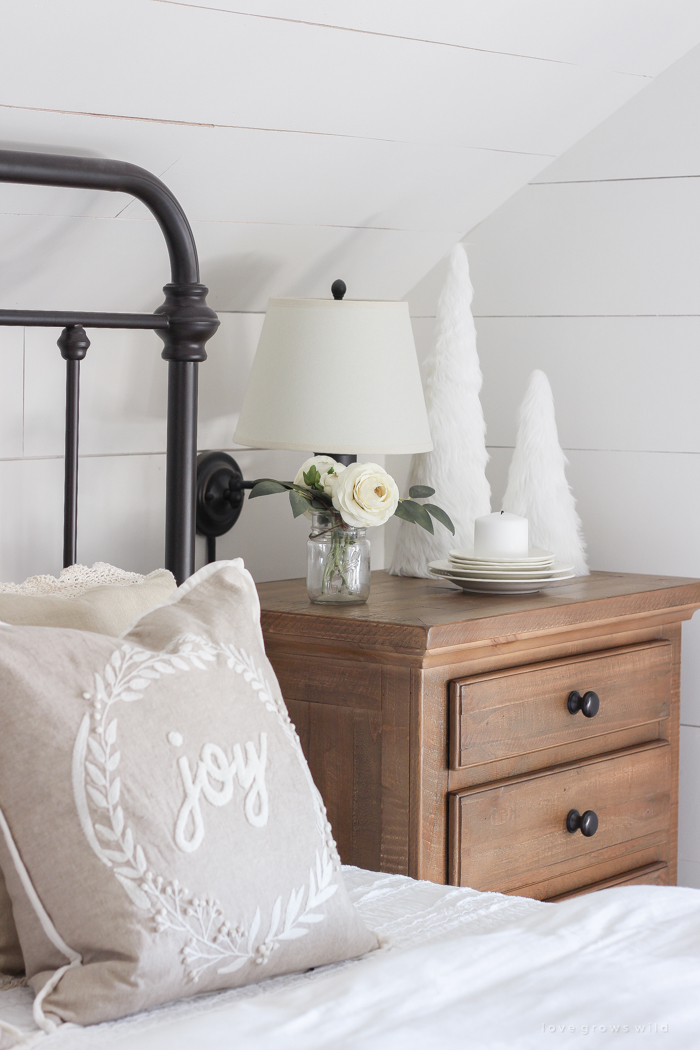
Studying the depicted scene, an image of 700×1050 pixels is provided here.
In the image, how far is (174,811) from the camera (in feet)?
2.86

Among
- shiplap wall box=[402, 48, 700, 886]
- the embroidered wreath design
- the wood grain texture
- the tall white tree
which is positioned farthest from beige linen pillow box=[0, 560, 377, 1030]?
shiplap wall box=[402, 48, 700, 886]

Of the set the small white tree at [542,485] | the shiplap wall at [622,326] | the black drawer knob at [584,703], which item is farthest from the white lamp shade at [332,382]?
the shiplap wall at [622,326]

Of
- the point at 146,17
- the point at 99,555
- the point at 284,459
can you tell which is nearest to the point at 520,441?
the point at 284,459

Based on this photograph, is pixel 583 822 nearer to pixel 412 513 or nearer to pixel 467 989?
pixel 412 513

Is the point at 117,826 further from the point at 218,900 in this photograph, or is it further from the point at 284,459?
the point at 284,459

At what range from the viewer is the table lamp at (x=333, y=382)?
1.66 metres

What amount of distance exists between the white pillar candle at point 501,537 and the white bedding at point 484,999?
767mm

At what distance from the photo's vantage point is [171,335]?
1.53 meters

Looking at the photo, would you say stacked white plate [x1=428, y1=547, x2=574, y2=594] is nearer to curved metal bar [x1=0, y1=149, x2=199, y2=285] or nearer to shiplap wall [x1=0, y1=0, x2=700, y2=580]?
shiplap wall [x1=0, y1=0, x2=700, y2=580]

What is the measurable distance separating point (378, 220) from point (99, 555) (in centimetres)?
72

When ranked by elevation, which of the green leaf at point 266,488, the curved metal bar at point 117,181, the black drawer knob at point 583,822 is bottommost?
the black drawer knob at point 583,822

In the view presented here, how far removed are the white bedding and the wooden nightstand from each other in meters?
0.48

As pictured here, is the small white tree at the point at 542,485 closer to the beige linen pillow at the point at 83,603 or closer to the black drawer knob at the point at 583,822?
the black drawer knob at the point at 583,822

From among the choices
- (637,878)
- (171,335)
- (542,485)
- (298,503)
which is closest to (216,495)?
(298,503)
